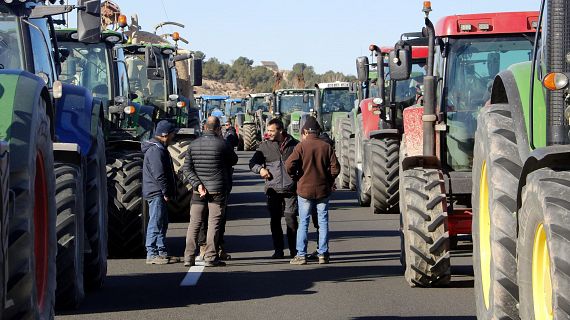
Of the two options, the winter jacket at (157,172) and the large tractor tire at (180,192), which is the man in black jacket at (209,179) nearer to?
the winter jacket at (157,172)

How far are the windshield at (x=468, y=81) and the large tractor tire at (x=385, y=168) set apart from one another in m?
6.68

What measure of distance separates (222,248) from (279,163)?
4.23 ft

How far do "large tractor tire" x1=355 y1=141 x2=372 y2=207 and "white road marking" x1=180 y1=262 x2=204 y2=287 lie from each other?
22.8ft

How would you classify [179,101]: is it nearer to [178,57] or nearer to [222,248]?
[178,57]

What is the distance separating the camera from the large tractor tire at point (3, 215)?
684cm

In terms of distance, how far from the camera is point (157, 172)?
51.5 ft

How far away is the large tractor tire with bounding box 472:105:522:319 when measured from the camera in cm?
790

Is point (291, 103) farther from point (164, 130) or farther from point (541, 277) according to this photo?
point (541, 277)

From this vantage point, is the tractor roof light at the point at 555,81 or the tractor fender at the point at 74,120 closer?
the tractor roof light at the point at 555,81

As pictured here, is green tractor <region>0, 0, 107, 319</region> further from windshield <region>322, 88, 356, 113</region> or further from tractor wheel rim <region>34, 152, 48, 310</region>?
windshield <region>322, 88, 356, 113</region>

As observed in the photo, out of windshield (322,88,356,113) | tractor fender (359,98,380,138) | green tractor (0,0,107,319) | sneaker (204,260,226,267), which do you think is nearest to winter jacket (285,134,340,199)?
sneaker (204,260,226,267)

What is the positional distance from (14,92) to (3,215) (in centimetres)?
177

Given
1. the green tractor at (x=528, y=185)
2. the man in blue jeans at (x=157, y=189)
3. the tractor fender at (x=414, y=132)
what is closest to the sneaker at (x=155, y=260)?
the man in blue jeans at (x=157, y=189)

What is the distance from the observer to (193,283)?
45.5 ft
